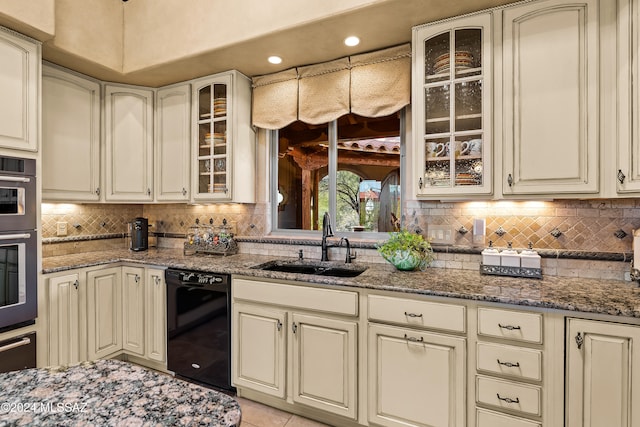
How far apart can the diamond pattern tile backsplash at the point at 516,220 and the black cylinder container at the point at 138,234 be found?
0.38 metres

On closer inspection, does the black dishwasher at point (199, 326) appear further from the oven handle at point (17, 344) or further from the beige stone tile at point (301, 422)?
the oven handle at point (17, 344)

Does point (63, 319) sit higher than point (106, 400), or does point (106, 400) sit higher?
point (106, 400)

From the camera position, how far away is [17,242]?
6.84ft

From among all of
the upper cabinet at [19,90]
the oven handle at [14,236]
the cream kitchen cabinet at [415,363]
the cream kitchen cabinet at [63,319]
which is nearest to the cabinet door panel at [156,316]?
the cream kitchen cabinet at [63,319]

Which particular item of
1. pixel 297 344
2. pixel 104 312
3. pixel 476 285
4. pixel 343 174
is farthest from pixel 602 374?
pixel 104 312

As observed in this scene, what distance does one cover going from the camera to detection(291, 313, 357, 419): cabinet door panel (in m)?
1.93

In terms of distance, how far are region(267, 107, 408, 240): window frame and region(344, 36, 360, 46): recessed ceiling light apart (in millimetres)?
600

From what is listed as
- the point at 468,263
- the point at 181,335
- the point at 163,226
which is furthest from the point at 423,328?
the point at 163,226

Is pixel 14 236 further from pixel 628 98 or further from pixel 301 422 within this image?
pixel 628 98

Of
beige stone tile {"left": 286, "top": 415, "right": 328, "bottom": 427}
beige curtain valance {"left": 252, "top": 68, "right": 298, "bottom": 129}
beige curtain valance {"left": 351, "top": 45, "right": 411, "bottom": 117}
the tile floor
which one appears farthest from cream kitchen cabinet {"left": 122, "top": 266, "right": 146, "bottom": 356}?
beige curtain valance {"left": 351, "top": 45, "right": 411, "bottom": 117}

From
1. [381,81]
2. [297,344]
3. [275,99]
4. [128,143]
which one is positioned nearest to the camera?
[297,344]

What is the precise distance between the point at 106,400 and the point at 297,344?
4.78 feet

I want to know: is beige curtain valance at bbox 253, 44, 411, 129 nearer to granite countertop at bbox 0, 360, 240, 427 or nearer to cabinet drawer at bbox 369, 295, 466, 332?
cabinet drawer at bbox 369, 295, 466, 332

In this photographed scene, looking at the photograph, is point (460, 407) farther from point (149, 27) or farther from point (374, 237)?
point (149, 27)
